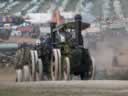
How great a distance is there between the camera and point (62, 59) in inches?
657

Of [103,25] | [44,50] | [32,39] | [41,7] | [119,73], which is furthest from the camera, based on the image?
[41,7]

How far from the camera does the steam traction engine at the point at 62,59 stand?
16406mm

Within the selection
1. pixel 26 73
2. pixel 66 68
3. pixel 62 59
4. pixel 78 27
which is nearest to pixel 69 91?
pixel 66 68

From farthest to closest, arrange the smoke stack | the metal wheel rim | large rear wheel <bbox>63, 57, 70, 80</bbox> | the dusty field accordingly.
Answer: the smoke stack, the metal wheel rim, large rear wheel <bbox>63, 57, 70, 80</bbox>, the dusty field

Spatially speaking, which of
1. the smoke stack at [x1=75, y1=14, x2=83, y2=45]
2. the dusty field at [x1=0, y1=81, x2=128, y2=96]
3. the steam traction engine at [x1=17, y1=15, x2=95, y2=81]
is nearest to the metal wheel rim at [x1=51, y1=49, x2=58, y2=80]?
the steam traction engine at [x1=17, y1=15, x2=95, y2=81]

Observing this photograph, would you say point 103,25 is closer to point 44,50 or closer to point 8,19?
point 8,19

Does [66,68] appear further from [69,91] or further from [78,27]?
[69,91]

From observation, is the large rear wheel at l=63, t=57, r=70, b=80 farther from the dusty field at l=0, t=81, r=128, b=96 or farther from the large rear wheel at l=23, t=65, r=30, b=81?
the dusty field at l=0, t=81, r=128, b=96

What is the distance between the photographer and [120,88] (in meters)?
10.2

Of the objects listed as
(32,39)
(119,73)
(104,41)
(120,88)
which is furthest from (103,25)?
(120,88)

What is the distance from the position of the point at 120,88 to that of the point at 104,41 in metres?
25.4

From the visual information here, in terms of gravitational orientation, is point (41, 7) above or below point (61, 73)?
above

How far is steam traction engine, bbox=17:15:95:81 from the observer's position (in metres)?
16.4

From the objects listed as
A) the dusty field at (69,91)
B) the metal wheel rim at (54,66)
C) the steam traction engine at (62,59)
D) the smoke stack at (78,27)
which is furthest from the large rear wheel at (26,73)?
the dusty field at (69,91)
